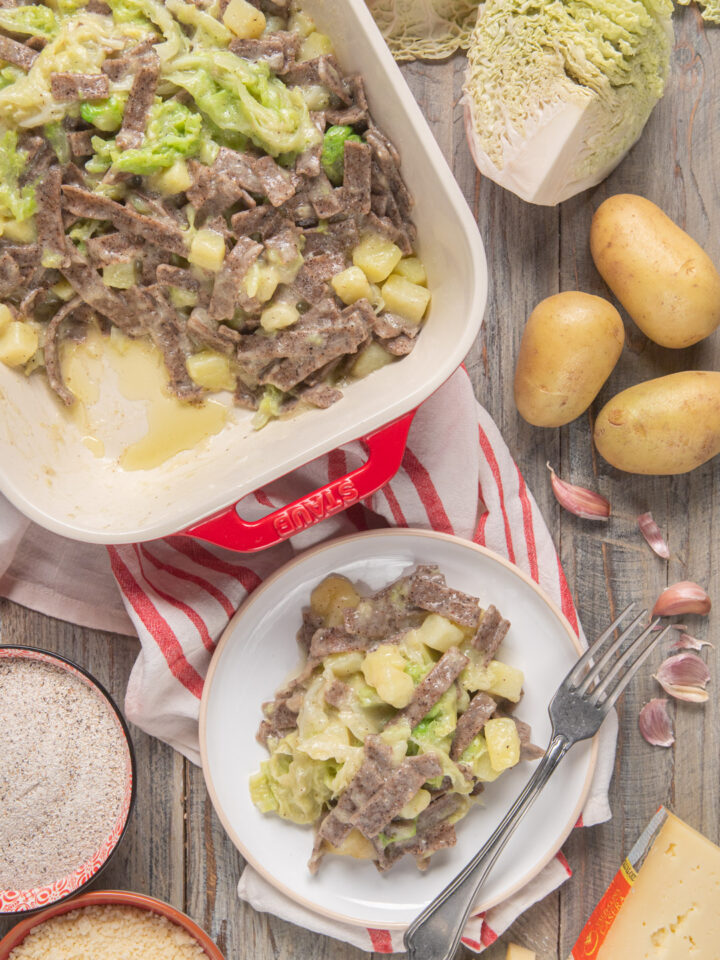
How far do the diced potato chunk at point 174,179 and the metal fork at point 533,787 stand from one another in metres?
1.38

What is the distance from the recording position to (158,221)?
188 centimetres

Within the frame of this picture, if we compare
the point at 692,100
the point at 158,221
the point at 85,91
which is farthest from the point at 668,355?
the point at 85,91

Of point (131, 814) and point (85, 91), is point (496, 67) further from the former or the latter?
point (131, 814)

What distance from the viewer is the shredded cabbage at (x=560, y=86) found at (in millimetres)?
1971

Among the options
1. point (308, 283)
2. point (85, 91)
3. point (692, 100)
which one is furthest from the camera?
point (692, 100)

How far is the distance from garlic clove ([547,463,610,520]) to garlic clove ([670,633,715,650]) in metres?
0.37

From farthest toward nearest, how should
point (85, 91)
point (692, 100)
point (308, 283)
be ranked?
point (692, 100) → point (308, 283) → point (85, 91)

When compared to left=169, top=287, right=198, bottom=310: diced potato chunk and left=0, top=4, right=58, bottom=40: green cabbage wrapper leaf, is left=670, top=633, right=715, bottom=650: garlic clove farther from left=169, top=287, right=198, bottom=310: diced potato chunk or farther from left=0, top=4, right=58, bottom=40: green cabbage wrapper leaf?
left=0, top=4, right=58, bottom=40: green cabbage wrapper leaf

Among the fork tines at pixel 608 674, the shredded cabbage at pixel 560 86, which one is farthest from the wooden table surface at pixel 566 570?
the fork tines at pixel 608 674

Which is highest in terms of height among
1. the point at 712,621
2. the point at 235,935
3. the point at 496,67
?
the point at 496,67

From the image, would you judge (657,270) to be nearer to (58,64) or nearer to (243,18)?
(243,18)

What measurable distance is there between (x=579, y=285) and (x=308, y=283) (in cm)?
77

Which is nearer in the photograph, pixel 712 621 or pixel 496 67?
pixel 496 67

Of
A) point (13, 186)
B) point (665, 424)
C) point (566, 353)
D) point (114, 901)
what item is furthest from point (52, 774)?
point (665, 424)
